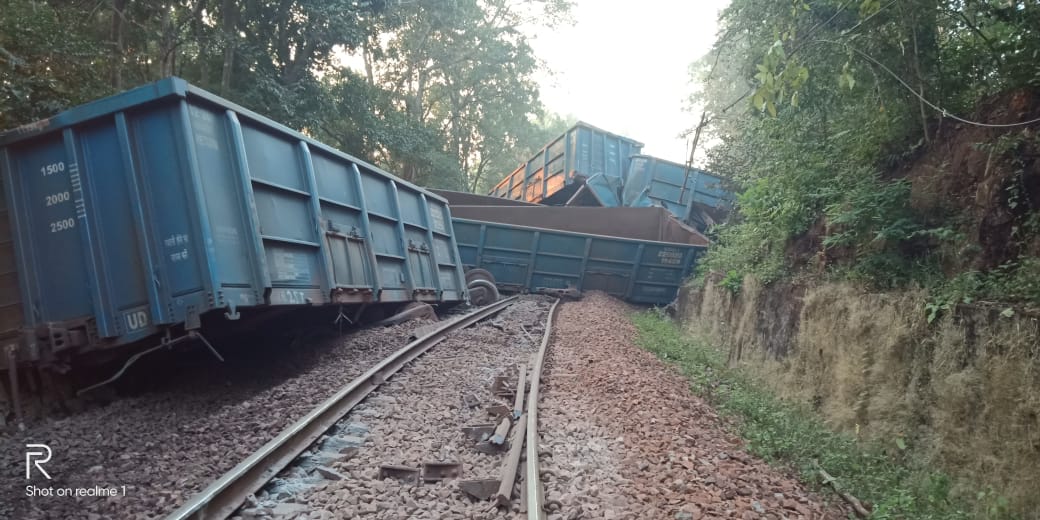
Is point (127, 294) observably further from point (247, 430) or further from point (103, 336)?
point (247, 430)

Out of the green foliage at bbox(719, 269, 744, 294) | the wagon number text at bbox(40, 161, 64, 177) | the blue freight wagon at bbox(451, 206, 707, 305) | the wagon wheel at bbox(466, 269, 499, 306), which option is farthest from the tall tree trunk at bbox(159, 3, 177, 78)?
the green foliage at bbox(719, 269, 744, 294)

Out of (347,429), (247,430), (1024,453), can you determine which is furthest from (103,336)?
(1024,453)

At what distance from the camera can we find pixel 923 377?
434 centimetres

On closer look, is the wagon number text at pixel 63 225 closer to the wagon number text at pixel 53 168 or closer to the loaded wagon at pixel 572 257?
the wagon number text at pixel 53 168

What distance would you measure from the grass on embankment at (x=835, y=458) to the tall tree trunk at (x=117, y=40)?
38.3 feet

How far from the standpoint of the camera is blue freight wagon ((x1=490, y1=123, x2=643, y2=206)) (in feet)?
64.1

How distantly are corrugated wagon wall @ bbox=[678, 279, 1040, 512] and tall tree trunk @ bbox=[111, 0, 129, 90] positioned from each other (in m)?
12.3

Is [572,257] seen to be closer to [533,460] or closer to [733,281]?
[733,281]

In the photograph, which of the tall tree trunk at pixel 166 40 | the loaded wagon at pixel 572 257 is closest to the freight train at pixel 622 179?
the loaded wagon at pixel 572 257

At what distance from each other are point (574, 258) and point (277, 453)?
11759mm

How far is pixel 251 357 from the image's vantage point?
7133 mm

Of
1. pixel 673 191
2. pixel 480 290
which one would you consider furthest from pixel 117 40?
pixel 673 191

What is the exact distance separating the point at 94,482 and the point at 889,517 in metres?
4.94

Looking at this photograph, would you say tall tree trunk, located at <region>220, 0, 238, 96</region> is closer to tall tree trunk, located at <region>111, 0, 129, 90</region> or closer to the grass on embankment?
tall tree trunk, located at <region>111, 0, 129, 90</region>
